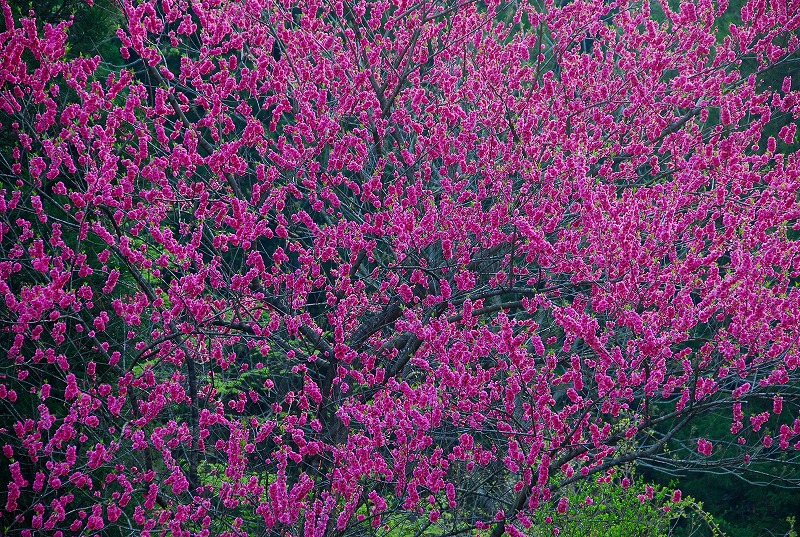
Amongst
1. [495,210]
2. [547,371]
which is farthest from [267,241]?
[547,371]

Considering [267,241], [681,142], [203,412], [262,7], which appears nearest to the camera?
[203,412]

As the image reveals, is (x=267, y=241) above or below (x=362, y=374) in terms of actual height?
above

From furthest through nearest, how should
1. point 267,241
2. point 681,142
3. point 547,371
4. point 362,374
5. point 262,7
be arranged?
1. point 267,241
2. point 681,142
3. point 262,7
4. point 362,374
5. point 547,371

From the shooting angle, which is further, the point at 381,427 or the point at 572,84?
the point at 572,84

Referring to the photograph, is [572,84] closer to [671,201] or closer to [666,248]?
[671,201]

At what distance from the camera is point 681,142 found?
283 inches

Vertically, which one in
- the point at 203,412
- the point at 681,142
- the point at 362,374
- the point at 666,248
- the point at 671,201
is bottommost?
the point at 203,412

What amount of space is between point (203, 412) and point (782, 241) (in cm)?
454

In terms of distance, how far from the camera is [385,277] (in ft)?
22.2

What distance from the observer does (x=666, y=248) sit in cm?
524

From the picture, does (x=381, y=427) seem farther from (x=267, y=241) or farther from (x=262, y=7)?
(x=267, y=241)

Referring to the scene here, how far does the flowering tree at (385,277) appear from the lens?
4.89 metres

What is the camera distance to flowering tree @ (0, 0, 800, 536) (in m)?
4.89

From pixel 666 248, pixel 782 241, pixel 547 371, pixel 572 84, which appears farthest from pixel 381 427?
pixel 572 84
